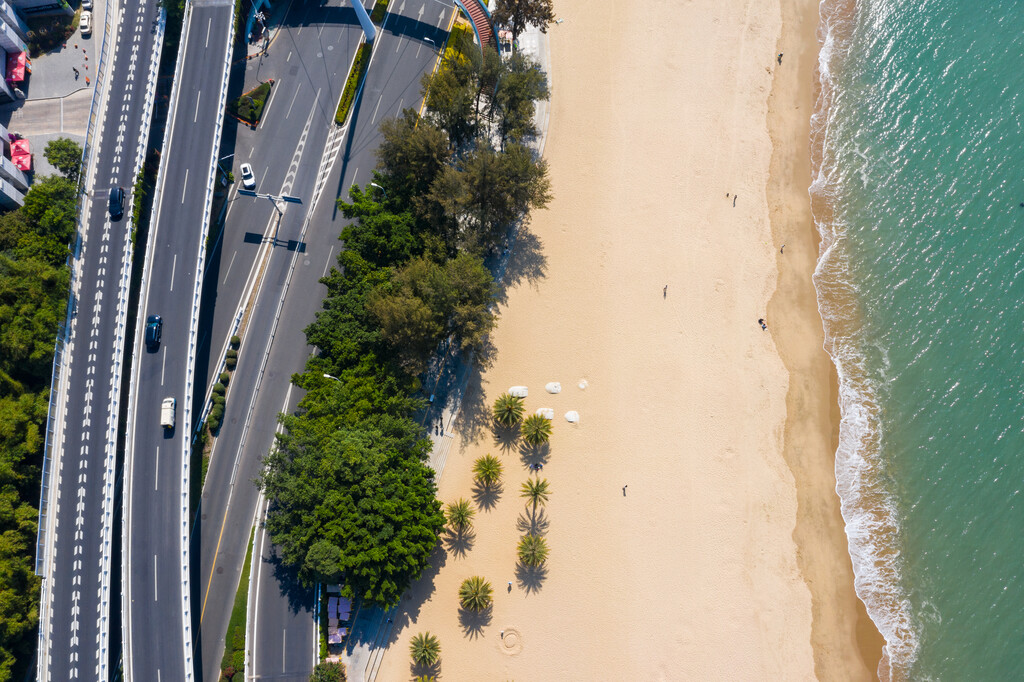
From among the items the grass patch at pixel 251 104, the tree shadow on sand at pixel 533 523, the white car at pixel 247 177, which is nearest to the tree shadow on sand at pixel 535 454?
the tree shadow on sand at pixel 533 523

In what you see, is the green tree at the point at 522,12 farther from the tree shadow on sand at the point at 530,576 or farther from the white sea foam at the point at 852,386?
the tree shadow on sand at the point at 530,576

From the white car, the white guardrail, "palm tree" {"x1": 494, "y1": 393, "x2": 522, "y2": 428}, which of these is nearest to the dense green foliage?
the white guardrail

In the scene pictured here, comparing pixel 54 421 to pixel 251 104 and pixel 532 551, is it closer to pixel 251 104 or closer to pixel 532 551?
pixel 251 104

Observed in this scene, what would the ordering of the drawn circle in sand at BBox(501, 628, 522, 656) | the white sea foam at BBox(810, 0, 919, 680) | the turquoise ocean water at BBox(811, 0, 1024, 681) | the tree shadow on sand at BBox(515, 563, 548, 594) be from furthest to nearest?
1. the white sea foam at BBox(810, 0, 919, 680)
2. the turquoise ocean water at BBox(811, 0, 1024, 681)
3. the tree shadow on sand at BBox(515, 563, 548, 594)
4. the drawn circle in sand at BBox(501, 628, 522, 656)

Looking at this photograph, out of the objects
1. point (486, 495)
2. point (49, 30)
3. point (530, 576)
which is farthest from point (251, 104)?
point (530, 576)

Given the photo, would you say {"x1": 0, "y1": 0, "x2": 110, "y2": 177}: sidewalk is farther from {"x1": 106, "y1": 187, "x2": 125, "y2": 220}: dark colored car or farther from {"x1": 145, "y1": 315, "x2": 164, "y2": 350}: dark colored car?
{"x1": 145, "y1": 315, "x2": 164, "y2": 350}: dark colored car

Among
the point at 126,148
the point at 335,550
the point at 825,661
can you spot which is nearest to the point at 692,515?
the point at 825,661

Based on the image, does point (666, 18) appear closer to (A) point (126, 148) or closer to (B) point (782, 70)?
(B) point (782, 70)
